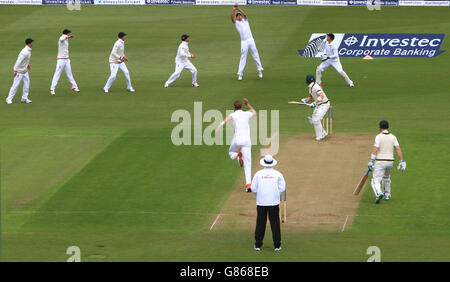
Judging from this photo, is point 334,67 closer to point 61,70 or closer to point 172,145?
point 172,145

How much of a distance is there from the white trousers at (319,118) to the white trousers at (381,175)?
555 cm

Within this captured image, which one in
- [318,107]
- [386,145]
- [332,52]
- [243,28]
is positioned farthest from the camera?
[243,28]

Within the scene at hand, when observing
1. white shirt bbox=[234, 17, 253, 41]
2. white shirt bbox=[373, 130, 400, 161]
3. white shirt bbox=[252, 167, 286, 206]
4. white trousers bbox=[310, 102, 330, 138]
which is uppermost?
white shirt bbox=[234, 17, 253, 41]

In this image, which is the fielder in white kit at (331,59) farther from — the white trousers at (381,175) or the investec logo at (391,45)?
the white trousers at (381,175)

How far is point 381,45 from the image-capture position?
45.0 metres

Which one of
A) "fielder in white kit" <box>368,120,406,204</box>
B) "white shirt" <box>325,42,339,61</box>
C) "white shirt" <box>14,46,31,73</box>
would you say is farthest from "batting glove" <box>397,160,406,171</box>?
"white shirt" <box>14,46,31,73</box>

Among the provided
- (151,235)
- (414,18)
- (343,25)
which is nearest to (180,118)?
(151,235)

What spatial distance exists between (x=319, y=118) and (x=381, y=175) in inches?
226

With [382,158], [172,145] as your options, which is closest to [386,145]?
[382,158]

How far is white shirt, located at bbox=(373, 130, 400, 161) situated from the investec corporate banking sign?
21.6 metres

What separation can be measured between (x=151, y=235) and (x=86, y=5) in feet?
133

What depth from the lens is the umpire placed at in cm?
1947

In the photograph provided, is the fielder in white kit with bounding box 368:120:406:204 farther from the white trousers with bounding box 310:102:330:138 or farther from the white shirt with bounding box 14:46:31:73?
the white shirt with bounding box 14:46:31:73

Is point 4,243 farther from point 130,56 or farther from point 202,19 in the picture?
point 202,19
